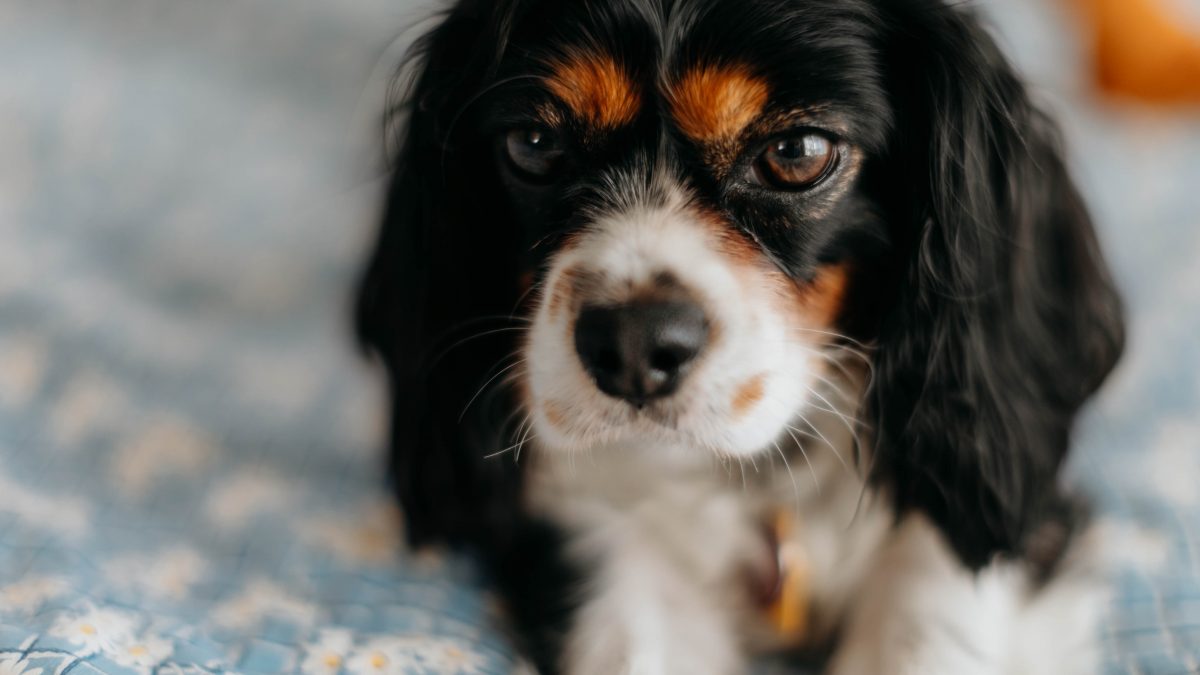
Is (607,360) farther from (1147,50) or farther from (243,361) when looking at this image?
(1147,50)

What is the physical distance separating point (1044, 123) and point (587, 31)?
0.61 meters

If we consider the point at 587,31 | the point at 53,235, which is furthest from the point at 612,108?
the point at 53,235

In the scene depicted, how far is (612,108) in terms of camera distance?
1.19 metres

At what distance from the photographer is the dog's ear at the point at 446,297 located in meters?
1.36

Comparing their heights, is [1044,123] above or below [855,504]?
above

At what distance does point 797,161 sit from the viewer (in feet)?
3.89

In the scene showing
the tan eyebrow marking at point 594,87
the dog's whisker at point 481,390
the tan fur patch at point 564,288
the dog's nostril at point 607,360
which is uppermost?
the tan eyebrow marking at point 594,87

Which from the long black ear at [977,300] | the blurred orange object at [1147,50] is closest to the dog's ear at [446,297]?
the long black ear at [977,300]

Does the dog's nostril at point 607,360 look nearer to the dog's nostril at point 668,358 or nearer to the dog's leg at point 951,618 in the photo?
the dog's nostril at point 668,358

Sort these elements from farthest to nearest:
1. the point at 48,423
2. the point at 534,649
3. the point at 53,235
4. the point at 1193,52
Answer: the point at 1193,52
the point at 53,235
the point at 48,423
the point at 534,649

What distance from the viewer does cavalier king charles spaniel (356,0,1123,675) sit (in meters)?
1.16

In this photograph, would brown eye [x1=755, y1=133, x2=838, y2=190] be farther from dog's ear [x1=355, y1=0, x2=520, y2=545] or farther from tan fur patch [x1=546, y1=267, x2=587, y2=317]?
dog's ear [x1=355, y1=0, x2=520, y2=545]

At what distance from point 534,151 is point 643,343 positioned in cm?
28

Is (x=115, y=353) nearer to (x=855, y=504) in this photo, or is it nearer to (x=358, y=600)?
(x=358, y=600)
